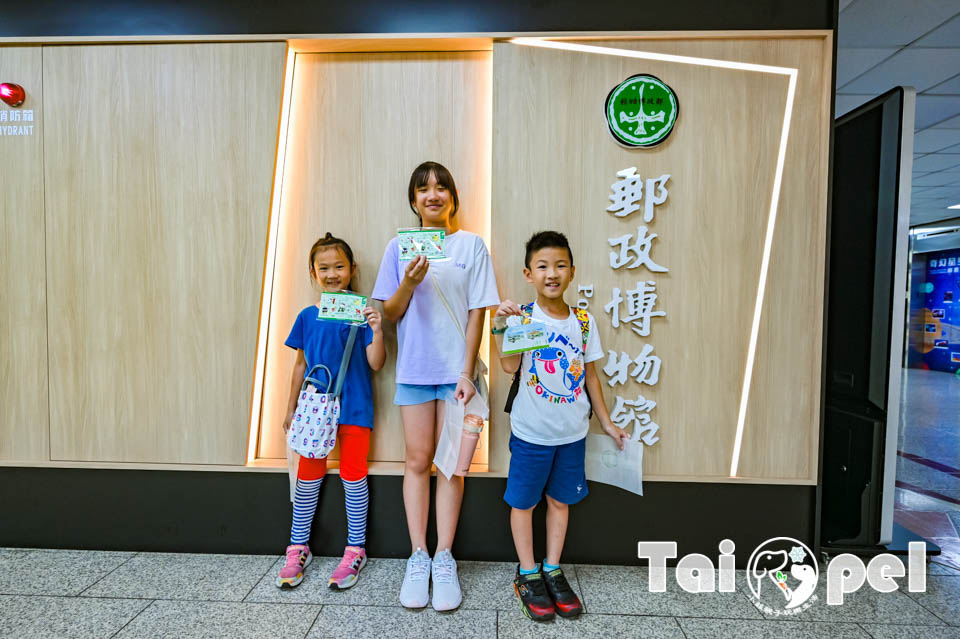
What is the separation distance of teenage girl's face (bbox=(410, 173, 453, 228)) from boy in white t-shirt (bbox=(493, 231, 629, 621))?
0.39 meters

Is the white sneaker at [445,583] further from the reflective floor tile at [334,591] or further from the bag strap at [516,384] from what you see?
the bag strap at [516,384]

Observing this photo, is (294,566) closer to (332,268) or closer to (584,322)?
(332,268)

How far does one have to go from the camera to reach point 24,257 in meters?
2.15

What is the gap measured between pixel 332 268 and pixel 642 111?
58.5 inches

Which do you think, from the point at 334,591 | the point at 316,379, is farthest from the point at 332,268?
the point at 334,591

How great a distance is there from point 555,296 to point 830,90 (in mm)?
1476

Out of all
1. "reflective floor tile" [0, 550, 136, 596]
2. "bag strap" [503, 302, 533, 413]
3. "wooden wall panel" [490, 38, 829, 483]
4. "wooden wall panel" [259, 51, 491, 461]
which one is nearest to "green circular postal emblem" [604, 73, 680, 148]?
"wooden wall panel" [490, 38, 829, 483]

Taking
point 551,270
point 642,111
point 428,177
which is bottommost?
point 551,270

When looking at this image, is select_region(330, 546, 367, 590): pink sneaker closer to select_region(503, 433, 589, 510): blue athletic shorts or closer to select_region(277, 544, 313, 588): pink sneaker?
select_region(277, 544, 313, 588): pink sneaker

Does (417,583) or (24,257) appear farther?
(24,257)

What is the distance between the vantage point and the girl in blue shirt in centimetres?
198

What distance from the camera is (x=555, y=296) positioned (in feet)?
5.84

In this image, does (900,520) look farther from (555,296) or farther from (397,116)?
(397,116)

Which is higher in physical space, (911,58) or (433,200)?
(911,58)
